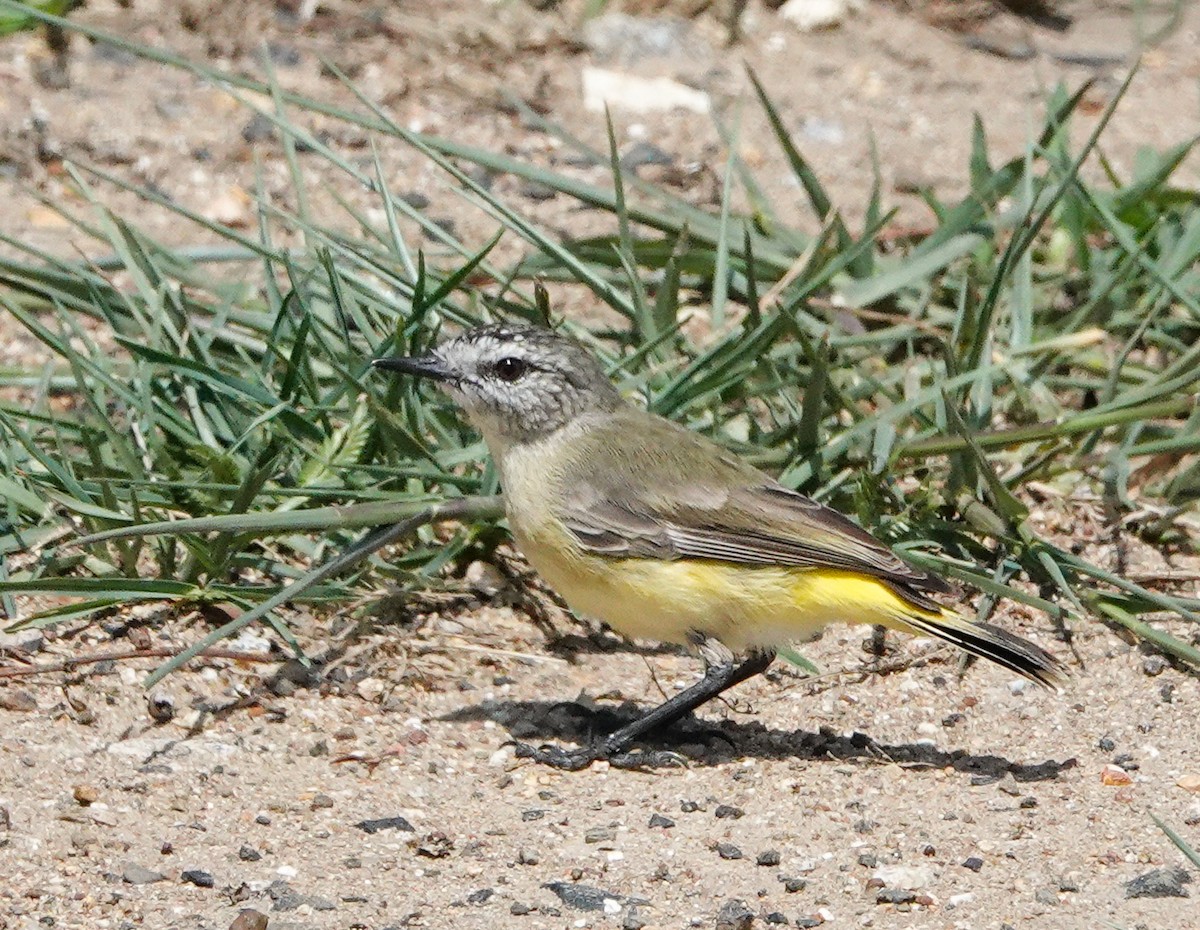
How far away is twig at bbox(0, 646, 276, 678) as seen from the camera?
4.66 metres

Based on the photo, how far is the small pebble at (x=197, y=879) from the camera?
391 cm

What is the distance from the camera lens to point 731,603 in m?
4.70

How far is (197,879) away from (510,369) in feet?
5.76

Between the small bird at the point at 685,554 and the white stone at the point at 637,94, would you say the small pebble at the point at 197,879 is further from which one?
the white stone at the point at 637,94

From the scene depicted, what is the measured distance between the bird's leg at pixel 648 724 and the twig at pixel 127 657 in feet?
2.65

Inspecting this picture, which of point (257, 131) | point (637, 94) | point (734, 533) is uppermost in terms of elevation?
point (637, 94)

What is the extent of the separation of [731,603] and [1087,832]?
1086 millimetres

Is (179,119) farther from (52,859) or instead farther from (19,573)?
(52,859)

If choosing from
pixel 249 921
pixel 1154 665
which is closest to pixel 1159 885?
pixel 1154 665

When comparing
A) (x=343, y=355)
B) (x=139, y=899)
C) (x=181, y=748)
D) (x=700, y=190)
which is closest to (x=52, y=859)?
(x=139, y=899)

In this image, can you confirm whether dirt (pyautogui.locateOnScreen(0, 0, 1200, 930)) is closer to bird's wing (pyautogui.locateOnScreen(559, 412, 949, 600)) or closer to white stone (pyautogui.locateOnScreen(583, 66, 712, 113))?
bird's wing (pyautogui.locateOnScreen(559, 412, 949, 600))

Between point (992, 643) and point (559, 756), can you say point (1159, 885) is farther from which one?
point (559, 756)

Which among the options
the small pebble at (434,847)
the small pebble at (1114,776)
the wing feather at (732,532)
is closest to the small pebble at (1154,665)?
the small pebble at (1114,776)

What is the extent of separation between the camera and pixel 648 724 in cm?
483
